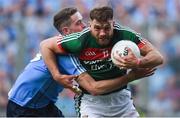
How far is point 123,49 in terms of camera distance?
6391 millimetres

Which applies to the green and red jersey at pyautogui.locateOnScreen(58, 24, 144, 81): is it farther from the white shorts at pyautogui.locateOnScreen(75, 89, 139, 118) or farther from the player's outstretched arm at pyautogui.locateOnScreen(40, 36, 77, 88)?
the white shorts at pyautogui.locateOnScreen(75, 89, 139, 118)

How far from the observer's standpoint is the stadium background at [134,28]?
1104 centimetres

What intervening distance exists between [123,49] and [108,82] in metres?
0.48

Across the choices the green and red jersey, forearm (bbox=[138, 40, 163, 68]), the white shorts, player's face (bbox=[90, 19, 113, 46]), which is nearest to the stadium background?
the white shorts

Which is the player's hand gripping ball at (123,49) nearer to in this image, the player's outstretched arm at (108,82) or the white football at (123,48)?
the white football at (123,48)

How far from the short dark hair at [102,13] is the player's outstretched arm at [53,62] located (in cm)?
64

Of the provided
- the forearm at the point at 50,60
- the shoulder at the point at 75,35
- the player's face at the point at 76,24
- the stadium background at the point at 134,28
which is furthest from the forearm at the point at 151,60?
the stadium background at the point at 134,28

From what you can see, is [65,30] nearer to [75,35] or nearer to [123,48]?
[75,35]

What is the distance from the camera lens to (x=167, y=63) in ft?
38.0

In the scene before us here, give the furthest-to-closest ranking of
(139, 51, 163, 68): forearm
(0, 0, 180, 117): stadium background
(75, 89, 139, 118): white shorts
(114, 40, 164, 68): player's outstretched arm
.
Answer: (0, 0, 180, 117): stadium background, (75, 89, 139, 118): white shorts, (139, 51, 163, 68): forearm, (114, 40, 164, 68): player's outstretched arm

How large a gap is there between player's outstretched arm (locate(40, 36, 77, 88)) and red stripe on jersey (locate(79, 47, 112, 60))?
0.26 meters

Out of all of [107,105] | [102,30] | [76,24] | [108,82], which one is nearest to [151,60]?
[108,82]

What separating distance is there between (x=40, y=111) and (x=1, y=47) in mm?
4344

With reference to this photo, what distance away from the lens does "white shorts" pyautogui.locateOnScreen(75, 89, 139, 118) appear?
698cm
